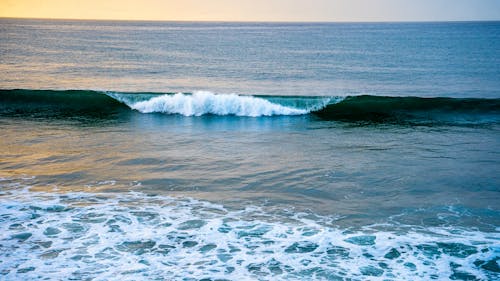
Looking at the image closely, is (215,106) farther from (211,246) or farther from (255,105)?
(211,246)

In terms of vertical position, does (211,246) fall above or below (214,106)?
below

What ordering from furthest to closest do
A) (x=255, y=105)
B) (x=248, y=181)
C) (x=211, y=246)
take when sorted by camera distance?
1. (x=255, y=105)
2. (x=248, y=181)
3. (x=211, y=246)

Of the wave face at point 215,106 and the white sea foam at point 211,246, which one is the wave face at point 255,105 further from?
the white sea foam at point 211,246

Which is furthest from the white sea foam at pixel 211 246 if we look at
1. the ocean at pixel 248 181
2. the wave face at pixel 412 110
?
the wave face at pixel 412 110

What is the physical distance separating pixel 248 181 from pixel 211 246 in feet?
10.4

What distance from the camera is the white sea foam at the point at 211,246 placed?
6.24 m

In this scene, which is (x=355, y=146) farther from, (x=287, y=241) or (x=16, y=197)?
(x=16, y=197)

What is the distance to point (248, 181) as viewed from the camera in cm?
1005

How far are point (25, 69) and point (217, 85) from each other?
42.7ft

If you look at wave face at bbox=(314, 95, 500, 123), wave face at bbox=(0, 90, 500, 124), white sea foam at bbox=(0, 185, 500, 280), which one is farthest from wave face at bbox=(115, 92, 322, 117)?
white sea foam at bbox=(0, 185, 500, 280)

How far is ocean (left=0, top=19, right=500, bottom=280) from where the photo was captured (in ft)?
21.7

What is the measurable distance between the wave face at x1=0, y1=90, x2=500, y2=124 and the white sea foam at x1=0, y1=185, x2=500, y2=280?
395 inches

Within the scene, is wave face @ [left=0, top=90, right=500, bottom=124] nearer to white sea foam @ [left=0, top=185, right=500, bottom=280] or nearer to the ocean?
the ocean

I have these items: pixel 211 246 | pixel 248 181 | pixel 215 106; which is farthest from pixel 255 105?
pixel 211 246
